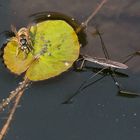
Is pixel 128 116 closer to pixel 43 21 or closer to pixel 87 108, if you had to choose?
pixel 87 108

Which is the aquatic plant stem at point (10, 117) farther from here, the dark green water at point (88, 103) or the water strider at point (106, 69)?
the water strider at point (106, 69)

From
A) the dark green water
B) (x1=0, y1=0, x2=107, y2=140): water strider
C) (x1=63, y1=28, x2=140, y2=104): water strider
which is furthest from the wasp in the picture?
(x1=63, y1=28, x2=140, y2=104): water strider

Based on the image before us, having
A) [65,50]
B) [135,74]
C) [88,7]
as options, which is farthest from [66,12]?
[135,74]

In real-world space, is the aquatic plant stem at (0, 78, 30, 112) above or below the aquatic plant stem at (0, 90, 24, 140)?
above

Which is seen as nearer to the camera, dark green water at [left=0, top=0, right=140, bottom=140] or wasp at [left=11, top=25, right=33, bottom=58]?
dark green water at [left=0, top=0, right=140, bottom=140]

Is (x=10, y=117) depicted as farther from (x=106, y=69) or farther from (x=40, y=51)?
(x=106, y=69)

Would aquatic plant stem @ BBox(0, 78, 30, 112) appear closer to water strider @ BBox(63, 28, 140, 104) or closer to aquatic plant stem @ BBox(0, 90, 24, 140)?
aquatic plant stem @ BBox(0, 90, 24, 140)

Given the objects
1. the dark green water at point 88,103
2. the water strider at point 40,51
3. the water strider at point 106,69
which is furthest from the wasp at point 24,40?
the water strider at point 106,69
